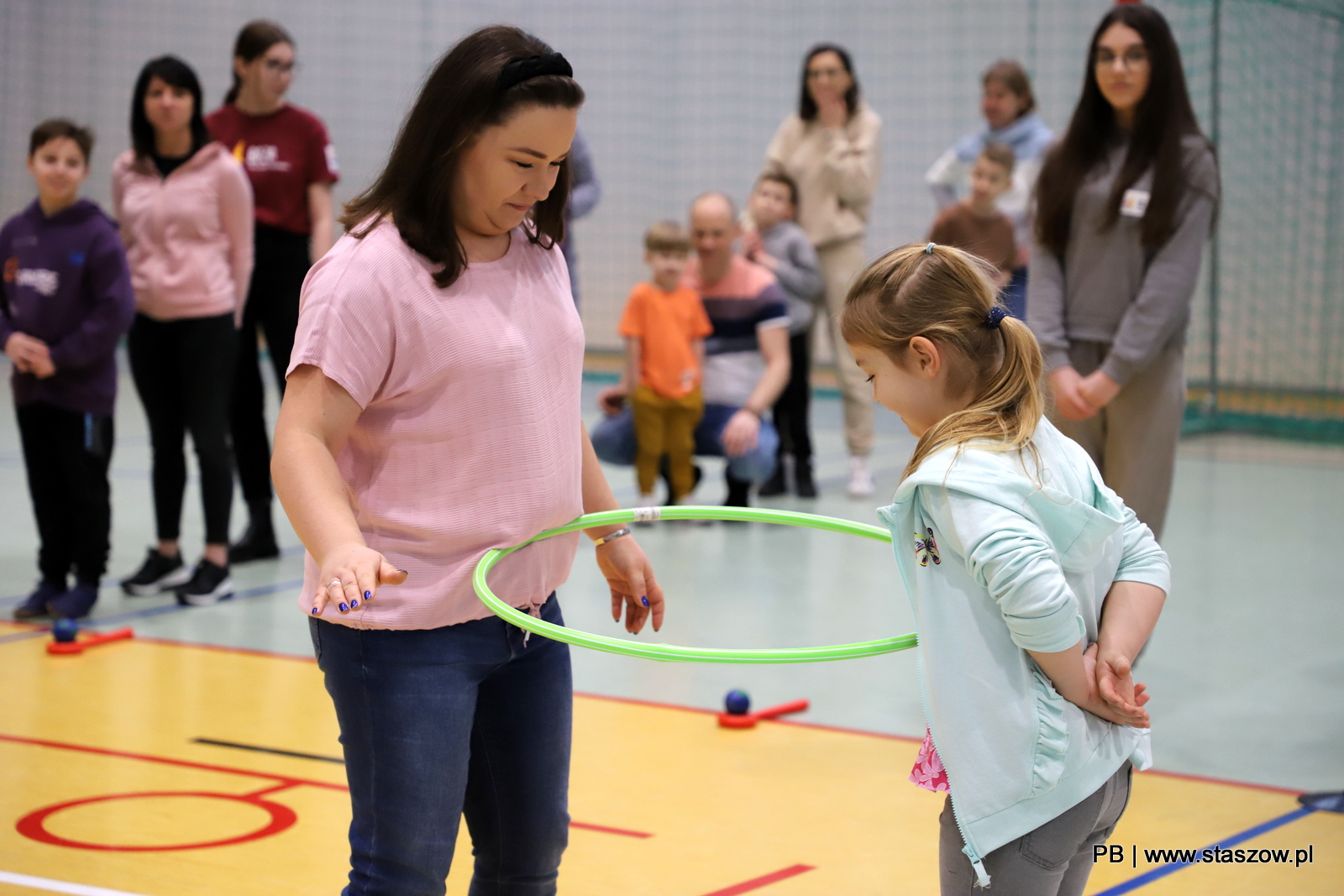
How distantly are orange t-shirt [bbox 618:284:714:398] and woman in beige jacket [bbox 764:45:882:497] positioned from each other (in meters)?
1.05

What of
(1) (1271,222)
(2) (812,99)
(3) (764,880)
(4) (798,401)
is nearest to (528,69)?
(3) (764,880)

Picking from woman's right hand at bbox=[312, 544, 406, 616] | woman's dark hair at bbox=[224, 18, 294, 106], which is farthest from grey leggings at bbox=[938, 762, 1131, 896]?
woman's dark hair at bbox=[224, 18, 294, 106]

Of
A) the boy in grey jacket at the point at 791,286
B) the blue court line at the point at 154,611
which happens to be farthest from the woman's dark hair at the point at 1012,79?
the blue court line at the point at 154,611

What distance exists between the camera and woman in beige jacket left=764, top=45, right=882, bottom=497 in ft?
21.9

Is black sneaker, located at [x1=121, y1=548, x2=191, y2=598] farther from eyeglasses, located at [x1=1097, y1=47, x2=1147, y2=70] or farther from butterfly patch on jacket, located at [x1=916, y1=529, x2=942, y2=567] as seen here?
butterfly patch on jacket, located at [x1=916, y1=529, x2=942, y2=567]

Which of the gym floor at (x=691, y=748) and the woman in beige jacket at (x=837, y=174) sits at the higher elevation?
the woman in beige jacket at (x=837, y=174)

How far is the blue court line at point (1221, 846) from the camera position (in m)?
2.57

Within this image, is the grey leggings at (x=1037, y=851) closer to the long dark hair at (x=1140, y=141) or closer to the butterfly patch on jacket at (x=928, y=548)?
the butterfly patch on jacket at (x=928, y=548)

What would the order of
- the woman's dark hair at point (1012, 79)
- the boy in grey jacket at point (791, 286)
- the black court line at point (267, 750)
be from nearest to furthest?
the black court line at point (267, 750)
the boy in grey jacket at point (791, 286)
the woman's dark hair at point (1012, 79)


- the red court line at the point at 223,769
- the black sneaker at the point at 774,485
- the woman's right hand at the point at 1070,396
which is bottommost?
the black sneaker at the point at 774,485

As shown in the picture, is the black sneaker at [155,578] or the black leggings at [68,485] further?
the black sneaker at [155,578]

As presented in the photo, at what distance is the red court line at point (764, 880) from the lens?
255cm

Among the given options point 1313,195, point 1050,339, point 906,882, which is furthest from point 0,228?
point 1313,195

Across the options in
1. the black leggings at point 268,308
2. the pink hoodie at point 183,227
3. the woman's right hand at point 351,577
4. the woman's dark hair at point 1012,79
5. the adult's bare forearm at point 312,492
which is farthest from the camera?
the woman's dark hair at point 1012,79
